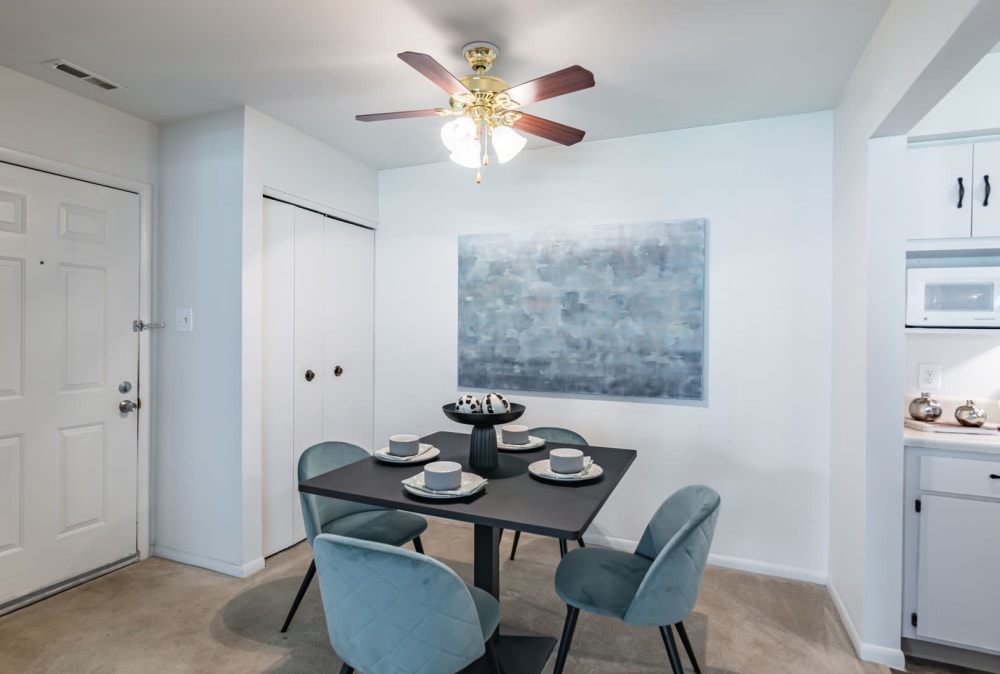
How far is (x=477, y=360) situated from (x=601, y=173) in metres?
1.37

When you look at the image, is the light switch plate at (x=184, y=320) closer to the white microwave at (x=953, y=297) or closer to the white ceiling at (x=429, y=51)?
the white ceiling at (x=429, y=51)

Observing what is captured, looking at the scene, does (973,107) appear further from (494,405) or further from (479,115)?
(494,405)

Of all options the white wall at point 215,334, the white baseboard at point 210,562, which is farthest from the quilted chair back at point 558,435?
the white baseboard at point 210,562

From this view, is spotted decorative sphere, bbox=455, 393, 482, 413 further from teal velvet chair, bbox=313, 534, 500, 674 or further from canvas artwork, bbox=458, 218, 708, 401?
canvas artwork, bbox=458, 218, 708, 401

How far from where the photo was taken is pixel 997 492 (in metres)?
2.03

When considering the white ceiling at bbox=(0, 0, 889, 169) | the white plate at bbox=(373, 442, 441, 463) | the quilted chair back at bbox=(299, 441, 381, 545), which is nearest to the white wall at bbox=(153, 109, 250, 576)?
the white ceiling at bbox=(0, 0, 889, 169)

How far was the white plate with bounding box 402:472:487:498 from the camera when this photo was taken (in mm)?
1678

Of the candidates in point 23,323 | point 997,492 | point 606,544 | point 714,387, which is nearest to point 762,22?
point 714,387

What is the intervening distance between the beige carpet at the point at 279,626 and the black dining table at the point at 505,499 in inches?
7.2

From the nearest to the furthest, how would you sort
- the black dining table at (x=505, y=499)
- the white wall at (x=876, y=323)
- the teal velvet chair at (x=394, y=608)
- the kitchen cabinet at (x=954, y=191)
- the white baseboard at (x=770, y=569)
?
the teal velvet chair at (x=394, y=608)
the black dining table at (x=505, y=499)
the white wall at (x=876, y=323)
the kitchen cabinet at (x=954, y=191)
the white baseboard at (x=770, y=569)

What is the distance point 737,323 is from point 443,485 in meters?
1.96

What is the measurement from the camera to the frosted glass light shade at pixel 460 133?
2037mm

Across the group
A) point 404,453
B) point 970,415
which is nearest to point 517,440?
point 404,453

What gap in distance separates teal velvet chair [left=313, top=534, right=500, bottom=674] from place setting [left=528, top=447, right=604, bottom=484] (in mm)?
588
